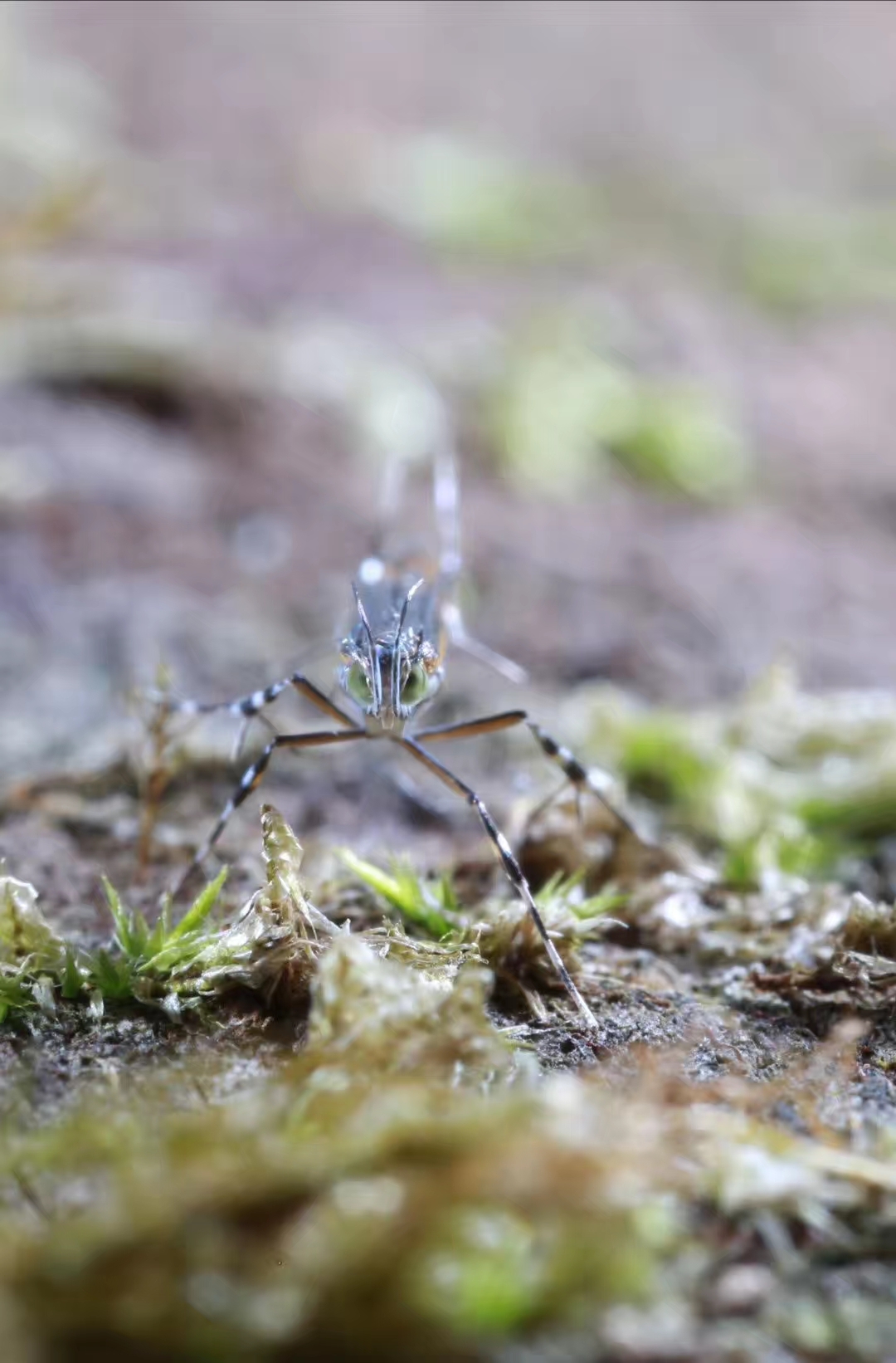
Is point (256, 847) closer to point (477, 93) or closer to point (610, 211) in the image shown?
point (610, 211)

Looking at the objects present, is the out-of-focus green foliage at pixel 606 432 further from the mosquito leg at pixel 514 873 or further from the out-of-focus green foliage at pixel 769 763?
the mosquito leg at pixel 514 873

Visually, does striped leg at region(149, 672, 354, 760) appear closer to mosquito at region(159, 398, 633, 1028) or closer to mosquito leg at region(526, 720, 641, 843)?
mosquito at region(159, 398, 633, 1028)

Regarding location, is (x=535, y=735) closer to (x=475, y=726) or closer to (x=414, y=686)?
(x=475, y=726)

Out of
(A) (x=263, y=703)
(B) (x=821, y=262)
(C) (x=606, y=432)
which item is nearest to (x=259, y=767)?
(A) (x=263, y=703)

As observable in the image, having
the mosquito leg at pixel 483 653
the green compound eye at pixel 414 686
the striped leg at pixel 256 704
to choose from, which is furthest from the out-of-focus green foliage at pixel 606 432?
the green compound eye at pixel 414 686

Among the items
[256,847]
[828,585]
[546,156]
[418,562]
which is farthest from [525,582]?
[546,156]
